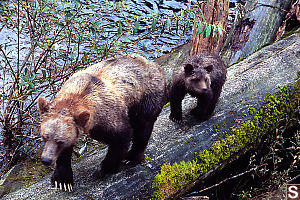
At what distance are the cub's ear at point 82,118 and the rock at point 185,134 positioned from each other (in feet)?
2.90

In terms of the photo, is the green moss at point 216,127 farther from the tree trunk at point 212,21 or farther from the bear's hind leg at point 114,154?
the tree trunk at point 212,21

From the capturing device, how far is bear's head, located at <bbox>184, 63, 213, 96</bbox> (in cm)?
508

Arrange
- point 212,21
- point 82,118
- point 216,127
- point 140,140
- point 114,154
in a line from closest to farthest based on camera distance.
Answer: point 82,118 < point 114,154 < point 140,140 < point 216,127 < point 212,21

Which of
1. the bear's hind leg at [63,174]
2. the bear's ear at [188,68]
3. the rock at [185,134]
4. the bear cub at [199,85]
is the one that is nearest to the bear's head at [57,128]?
the bear's hind leg at [63,174]

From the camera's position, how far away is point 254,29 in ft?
25.9

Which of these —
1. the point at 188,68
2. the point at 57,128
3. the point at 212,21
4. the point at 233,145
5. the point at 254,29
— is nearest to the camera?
the point at 57,128

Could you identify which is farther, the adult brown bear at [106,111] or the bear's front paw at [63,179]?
the bear's front paw at [63,179]

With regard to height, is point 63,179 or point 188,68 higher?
point 188,68

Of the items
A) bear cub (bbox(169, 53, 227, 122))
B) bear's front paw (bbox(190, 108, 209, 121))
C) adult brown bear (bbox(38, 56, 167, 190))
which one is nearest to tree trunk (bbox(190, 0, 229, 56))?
bear cub (bbox(169, 53, 227, 122))

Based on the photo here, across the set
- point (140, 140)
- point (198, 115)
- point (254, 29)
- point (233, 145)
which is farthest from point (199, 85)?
point (254, 29)

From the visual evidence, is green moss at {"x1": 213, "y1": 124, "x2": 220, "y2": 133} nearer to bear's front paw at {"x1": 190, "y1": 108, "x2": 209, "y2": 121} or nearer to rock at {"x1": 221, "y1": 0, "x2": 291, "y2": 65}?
bear's front paw at {"x1": 190, "y1": 108, "x2": 209, "y2": 121}

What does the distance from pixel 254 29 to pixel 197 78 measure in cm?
367

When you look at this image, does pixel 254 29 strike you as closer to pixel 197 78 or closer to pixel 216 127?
pixel 197 78

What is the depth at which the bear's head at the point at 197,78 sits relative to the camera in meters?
5.08
